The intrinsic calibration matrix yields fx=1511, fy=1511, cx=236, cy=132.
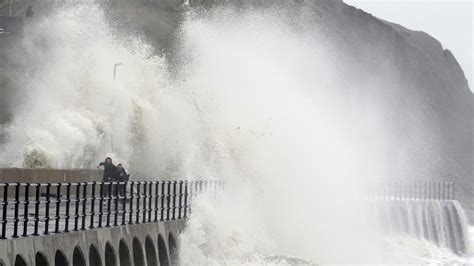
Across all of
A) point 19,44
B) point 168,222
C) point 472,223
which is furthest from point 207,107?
point 19,44

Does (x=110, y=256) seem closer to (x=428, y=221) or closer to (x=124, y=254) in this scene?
(x=124, y=254)

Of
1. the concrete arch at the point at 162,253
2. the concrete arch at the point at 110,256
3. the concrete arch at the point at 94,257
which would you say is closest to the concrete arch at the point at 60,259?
the concrete arch at the point at 94,257

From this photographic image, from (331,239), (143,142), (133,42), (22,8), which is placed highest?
(22,8)

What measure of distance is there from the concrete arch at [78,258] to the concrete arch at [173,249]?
303 inches

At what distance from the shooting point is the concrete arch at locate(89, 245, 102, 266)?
23.7 m

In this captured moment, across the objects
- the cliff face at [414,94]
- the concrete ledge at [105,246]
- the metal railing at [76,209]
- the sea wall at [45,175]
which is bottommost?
the concrete ledge at [105,246]

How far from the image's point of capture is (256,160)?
46.4m

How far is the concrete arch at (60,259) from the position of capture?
71.3ft

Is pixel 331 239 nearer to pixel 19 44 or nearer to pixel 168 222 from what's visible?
pixel 168 222

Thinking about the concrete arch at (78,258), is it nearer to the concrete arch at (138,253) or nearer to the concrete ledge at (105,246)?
the concrete ledge at (105,246)

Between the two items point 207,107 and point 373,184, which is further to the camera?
point 373,184

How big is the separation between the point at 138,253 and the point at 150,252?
1.14 m

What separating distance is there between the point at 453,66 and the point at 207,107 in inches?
4669

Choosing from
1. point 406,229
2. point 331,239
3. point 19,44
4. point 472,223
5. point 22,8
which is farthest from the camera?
point 22,8
